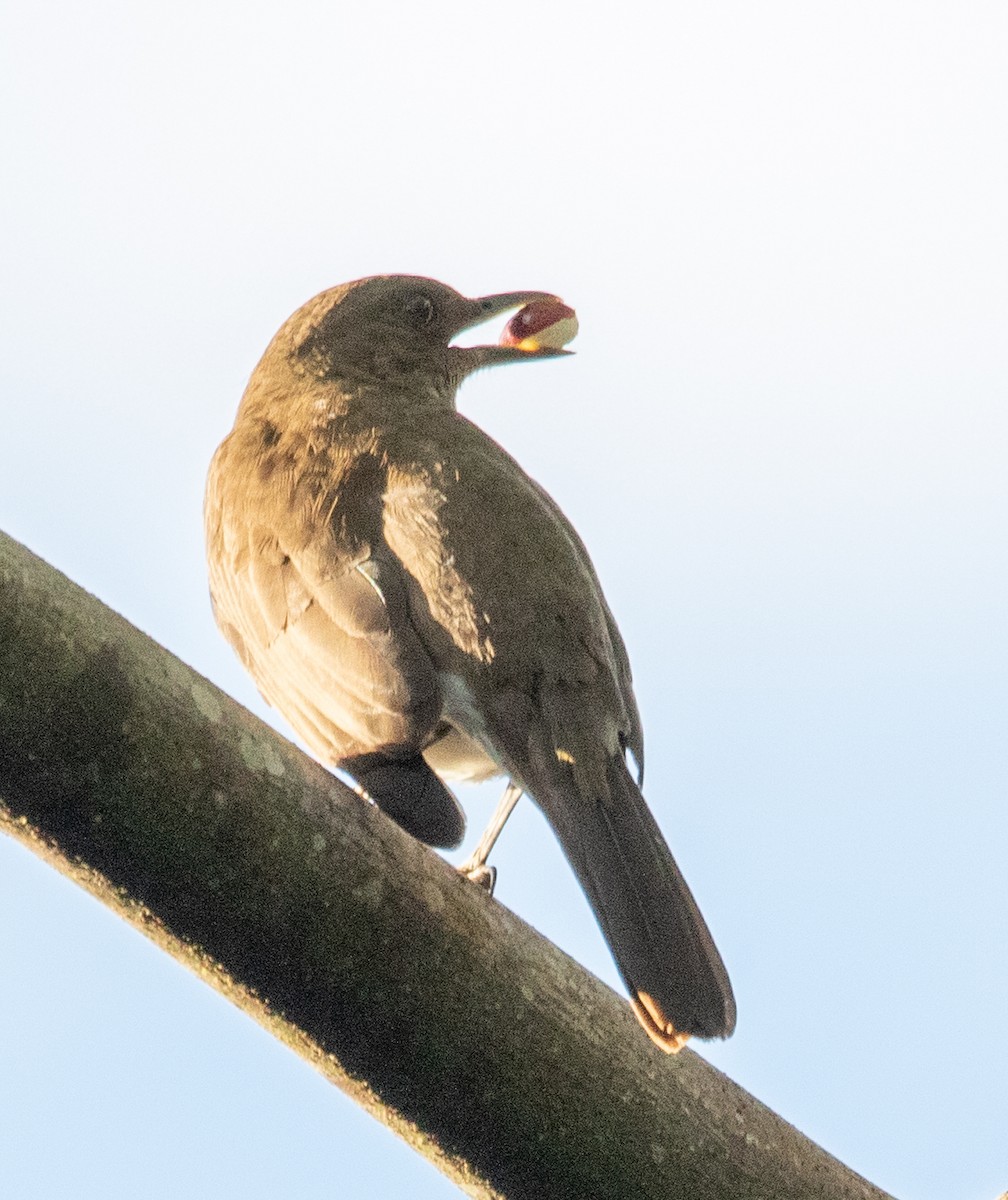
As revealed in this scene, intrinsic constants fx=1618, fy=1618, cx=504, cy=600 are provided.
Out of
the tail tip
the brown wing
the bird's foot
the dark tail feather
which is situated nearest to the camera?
the tail tip

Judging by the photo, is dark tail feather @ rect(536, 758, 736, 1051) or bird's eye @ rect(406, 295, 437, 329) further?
bird's eye @ rect(406, 295, 437, 329)

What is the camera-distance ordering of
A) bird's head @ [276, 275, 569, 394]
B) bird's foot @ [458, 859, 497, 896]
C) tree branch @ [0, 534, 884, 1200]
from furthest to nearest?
bird's head @ [276, 275, 569, 394]
bird's foot @ [458, 859, 497, 896]
tree branch @ [0, 534, 884, 1200]

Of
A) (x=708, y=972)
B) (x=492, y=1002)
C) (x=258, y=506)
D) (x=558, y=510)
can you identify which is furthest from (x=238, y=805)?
(x=558, y=510)

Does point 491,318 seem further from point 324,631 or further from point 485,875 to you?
point 485,875

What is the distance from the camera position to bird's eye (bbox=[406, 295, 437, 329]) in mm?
6184

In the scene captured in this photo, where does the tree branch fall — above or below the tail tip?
below

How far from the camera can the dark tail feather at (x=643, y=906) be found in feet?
11.8

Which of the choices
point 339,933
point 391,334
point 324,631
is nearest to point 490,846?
point 324,631

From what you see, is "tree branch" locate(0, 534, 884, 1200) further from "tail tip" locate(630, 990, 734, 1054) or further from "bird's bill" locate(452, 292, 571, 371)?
"bird's bill" locate(452, 292, 571, 371)

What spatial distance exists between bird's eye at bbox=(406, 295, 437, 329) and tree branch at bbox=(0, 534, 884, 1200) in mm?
3252

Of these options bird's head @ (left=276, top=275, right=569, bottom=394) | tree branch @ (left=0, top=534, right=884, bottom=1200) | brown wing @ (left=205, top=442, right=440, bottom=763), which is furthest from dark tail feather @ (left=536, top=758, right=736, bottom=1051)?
bird's head @ (left=276, top=275, right=569, bottom=394)

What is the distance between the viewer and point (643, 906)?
3969mm

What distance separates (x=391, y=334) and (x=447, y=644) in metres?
2.12

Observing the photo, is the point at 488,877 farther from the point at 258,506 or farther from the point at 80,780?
the point at 80,780
